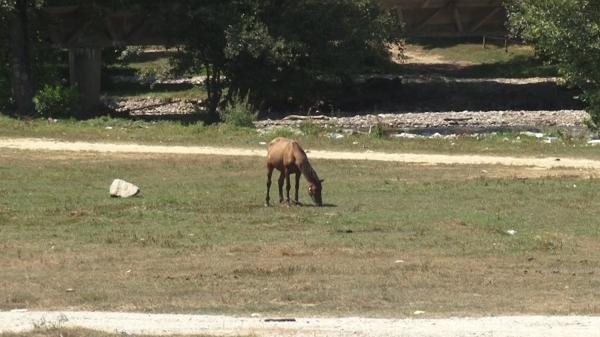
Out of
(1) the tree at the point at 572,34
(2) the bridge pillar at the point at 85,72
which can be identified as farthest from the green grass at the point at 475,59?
(1) the tree at the point at 572,34

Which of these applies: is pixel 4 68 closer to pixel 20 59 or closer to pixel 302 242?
pixel 20 59

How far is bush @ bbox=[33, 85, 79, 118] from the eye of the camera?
135 ft

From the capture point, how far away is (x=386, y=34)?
4769cm

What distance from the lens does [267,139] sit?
34.8m

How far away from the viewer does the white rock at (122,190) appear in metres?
23.9

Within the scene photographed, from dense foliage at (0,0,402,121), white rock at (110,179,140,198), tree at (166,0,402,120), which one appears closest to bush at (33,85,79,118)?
dense foliage at (0,0,402,121)

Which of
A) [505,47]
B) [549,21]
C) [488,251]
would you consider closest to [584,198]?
[488,251]

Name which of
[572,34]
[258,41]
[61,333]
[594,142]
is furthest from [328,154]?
[61,333]

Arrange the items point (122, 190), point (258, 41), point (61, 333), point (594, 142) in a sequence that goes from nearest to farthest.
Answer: point (61, 333) < point (122, 190) < point (594, 142) < point (258, 41)

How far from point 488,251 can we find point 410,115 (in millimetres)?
33712

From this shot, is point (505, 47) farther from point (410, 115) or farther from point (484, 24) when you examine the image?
point (410, 115)

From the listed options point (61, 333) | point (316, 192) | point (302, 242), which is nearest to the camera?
point (61, 333)

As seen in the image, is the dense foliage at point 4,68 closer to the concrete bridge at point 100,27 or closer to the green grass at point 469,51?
the concrete bridge at point 100,27

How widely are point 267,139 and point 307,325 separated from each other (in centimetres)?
2278
